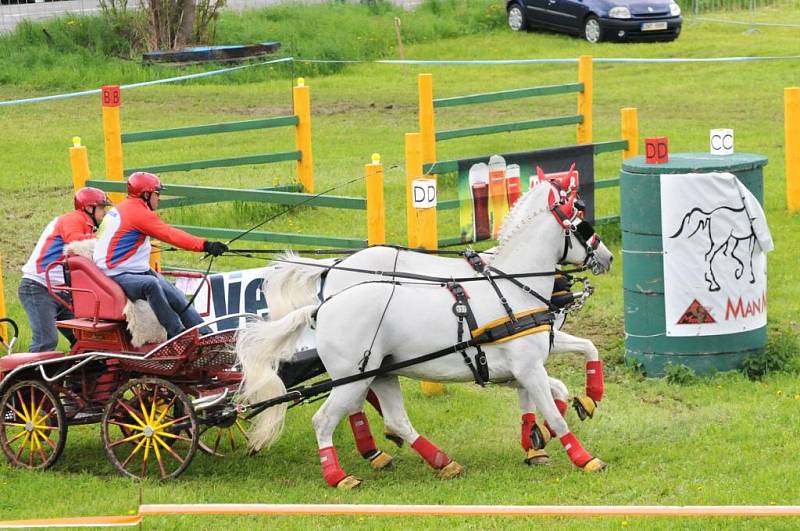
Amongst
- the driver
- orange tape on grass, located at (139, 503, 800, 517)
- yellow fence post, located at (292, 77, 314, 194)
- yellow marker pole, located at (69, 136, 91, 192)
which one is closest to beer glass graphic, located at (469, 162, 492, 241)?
yellow fence post, located at (292, 77, 314, 194)

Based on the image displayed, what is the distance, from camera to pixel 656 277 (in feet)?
35.6

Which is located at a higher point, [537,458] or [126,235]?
[126,235]

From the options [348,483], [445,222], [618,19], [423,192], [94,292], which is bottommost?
[348,483]

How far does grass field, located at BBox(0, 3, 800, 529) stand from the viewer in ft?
28.2

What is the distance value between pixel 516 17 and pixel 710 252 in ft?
63.8

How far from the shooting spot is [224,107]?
22.8m

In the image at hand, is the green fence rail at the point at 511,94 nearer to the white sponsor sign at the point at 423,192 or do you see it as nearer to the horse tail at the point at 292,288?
the white sponsor sign at the point at 423,192

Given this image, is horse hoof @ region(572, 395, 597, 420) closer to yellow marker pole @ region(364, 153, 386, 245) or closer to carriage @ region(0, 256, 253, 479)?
yellow marker pole @ region(364, 153, 386, 245)

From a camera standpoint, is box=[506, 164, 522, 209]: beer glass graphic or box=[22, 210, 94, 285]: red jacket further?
box=[506, 164, 522, 209]: beer glass graphic

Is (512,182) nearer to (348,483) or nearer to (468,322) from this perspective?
(468,322)

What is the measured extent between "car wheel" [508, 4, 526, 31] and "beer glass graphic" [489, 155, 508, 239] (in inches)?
613

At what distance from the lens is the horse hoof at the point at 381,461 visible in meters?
9.35

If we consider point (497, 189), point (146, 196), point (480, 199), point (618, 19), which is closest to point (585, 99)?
point (497, 189)

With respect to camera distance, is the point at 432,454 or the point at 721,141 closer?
the point at 432,454
